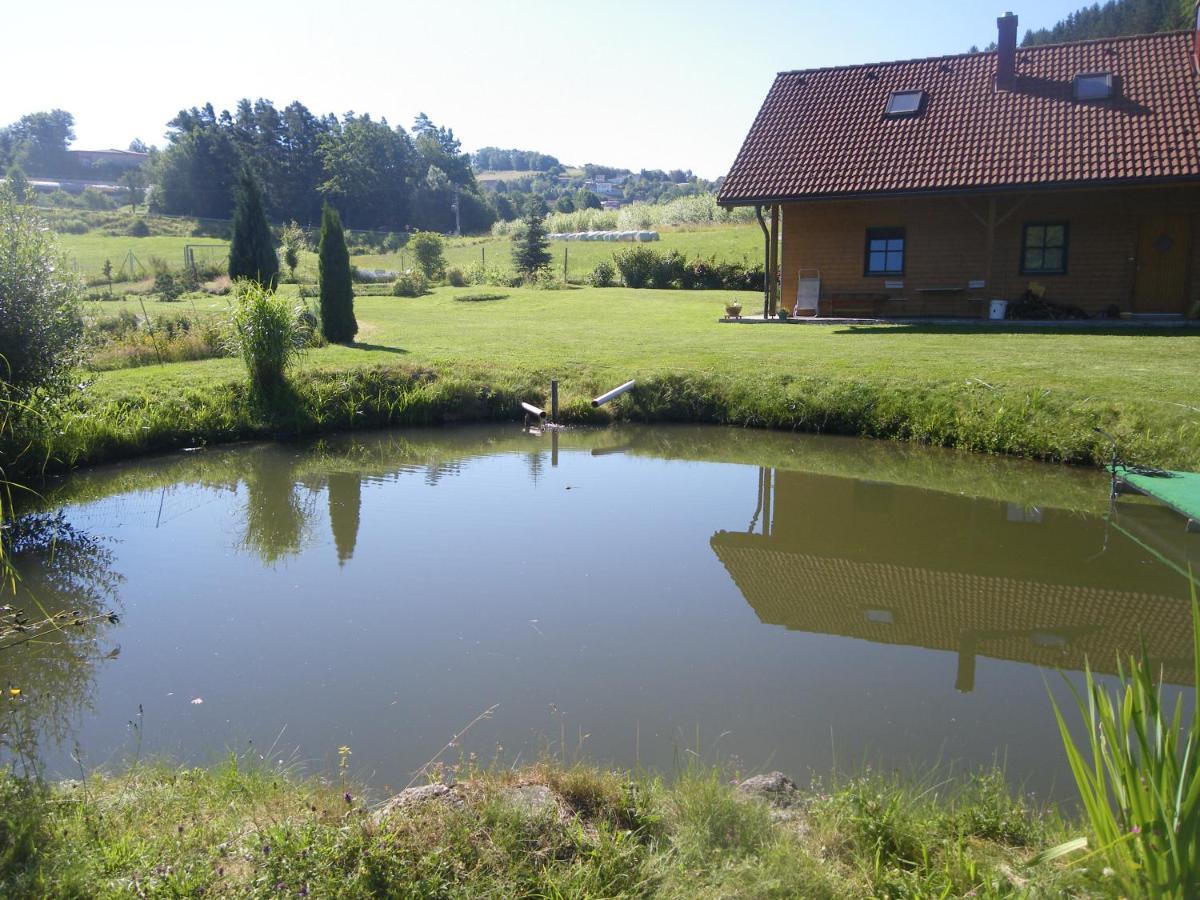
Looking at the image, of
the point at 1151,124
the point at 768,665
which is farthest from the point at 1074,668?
the point at 1151,124

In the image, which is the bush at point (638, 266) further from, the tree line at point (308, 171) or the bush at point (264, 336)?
the tree line at point (308, 171)

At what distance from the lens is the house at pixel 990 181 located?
648 inches

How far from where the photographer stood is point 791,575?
23.8 ft

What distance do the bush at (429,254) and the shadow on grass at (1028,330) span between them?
53.7ft

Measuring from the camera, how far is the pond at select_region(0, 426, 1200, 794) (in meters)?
4.77

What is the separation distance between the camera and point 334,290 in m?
16.3

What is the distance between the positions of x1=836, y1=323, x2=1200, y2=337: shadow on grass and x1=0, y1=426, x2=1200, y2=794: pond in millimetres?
6026

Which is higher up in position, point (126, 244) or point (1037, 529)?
point (126, 244)

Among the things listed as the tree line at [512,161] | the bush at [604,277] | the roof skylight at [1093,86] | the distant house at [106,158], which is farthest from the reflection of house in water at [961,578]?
the tree line at [512,161]

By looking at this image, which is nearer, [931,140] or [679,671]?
[679,671]

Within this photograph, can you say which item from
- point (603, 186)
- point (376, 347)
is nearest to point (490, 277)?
point (376, 347)

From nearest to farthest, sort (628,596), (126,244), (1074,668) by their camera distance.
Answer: (1074,668) < (628,596) < (126,244)

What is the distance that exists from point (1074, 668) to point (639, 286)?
23.6m

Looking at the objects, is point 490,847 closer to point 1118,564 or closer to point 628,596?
point 628,596
